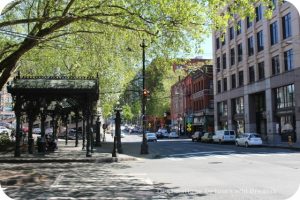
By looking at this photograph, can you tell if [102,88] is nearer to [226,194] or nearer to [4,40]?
[4,40]

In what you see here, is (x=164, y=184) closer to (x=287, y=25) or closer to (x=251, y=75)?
(x=287, y=25)

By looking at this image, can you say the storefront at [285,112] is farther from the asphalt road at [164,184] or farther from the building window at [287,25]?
the asphalt road at [164,184]

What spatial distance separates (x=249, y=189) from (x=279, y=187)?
980mm

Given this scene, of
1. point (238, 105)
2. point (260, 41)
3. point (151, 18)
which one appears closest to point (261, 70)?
point (260, 41)

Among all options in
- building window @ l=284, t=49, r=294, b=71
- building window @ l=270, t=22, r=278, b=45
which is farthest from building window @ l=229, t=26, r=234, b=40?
building window @ l=284, t=49, r=294, b=71

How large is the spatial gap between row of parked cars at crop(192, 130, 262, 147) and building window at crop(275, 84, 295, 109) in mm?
5765

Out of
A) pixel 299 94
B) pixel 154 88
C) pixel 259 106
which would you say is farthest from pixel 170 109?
pixel 299 94

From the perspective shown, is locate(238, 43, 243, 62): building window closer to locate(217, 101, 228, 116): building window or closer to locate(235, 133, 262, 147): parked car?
locate(217, 101, 228, 116): building window

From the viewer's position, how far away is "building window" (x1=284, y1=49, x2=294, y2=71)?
44.2 m

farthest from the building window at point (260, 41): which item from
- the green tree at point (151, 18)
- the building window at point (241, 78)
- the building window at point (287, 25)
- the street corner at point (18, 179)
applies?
the street corner at point (18, 179)

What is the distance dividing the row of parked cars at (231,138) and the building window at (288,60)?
855cm

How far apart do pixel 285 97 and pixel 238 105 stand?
15001 mm

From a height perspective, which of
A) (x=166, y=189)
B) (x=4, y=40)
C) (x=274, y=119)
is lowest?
(x=166, y=189)

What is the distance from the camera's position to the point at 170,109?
113m
